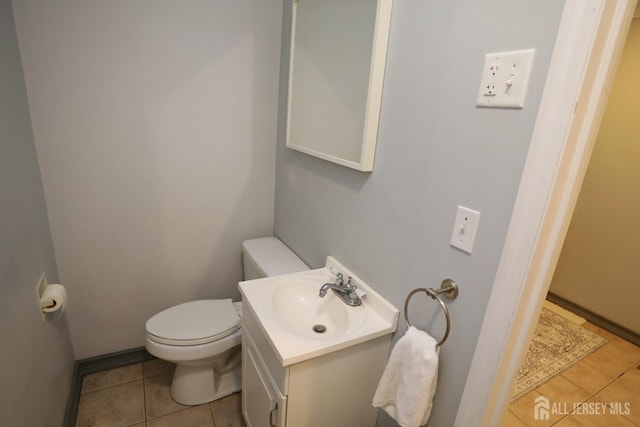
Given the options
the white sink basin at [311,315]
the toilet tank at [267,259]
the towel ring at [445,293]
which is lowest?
the toilet tank at [267,259]

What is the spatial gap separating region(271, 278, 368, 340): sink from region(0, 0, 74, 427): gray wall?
2.63 ft

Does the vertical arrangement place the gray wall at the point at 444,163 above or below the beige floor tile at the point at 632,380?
above

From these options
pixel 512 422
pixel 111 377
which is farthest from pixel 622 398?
pixel 111 377

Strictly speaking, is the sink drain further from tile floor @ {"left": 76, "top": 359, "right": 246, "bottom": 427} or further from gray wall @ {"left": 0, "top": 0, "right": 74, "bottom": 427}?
gray wall @ {"left": 0, "top": 0, "right": 74, "bottom": 427}

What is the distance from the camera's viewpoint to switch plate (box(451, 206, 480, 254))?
2.83 feet

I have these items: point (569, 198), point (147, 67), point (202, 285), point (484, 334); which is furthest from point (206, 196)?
point (569, 198)

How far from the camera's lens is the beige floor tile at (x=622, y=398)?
1.76 meters

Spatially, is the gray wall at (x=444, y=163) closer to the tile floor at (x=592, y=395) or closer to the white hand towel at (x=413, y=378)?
the white hand towel at (x=413, y=378)

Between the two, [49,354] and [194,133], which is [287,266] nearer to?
[194,133]

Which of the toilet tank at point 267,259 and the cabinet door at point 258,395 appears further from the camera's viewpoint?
the toilet tank at point 267,259

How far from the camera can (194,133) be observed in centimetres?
173

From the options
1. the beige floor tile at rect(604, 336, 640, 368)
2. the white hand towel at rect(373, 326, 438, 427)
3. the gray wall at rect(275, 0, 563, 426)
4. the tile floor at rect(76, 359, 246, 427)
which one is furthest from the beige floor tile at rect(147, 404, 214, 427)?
the beige floor tile at rect(604, 336, 640, 368)

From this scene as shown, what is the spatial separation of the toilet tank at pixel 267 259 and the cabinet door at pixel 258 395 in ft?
1.21

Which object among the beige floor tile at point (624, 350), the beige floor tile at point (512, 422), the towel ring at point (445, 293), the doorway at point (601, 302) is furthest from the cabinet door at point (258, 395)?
the beige floor tile at point (624, 350)
